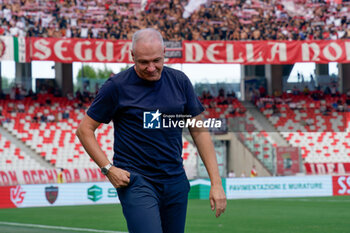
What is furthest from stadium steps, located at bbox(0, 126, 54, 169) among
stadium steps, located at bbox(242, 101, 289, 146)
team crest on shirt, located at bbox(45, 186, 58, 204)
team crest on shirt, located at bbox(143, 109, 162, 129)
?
team crest on shirt, located at bbox(143, 109, 162, 129)

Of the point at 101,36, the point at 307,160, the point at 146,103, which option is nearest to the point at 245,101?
the point at 307,160

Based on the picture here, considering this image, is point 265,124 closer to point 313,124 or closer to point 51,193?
point 313,124

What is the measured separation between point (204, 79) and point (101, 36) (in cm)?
700

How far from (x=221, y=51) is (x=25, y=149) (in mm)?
10570

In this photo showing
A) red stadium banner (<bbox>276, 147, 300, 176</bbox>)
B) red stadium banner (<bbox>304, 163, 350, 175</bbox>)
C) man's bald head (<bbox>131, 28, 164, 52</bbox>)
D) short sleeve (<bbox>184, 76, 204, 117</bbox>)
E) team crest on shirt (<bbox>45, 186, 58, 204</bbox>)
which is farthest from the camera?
red stadium banner (<bbox>304, 163, 350, 175</bbox>)

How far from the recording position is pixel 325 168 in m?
32.9

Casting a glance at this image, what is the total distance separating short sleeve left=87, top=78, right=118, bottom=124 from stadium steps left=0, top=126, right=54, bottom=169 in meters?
27.4

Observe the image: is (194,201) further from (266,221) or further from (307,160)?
(307,160)

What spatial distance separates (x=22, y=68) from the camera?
38.6 meters

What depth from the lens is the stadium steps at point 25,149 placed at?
3178cm

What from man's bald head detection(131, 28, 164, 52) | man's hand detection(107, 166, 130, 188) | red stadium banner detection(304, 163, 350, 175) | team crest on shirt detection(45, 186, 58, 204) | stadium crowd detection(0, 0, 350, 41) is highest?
stadium crowd detection(0, 0, 350, 41)

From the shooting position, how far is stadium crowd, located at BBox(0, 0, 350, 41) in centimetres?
3350

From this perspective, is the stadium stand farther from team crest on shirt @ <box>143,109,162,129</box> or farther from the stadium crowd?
team crest on shirt @ <box>143,109,162,129</box>

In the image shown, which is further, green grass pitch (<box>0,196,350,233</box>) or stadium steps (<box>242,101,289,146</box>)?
stadium steps (<box>242,101,289,146</box>)
